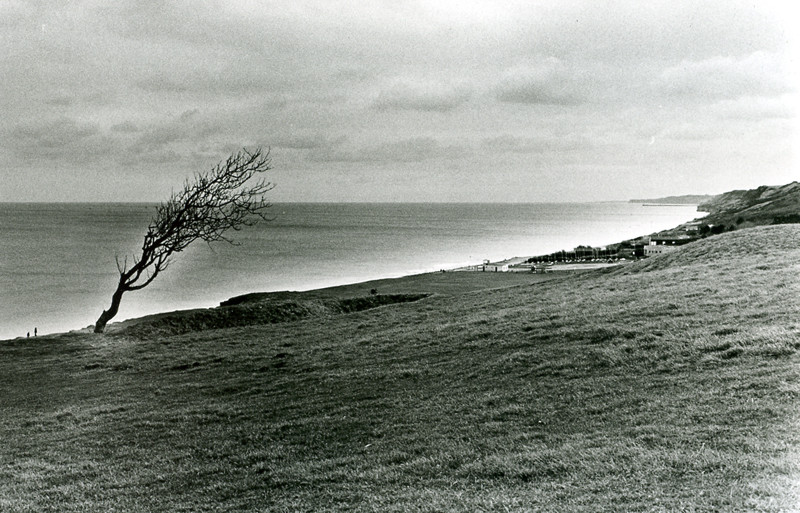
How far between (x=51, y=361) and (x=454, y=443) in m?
15.4

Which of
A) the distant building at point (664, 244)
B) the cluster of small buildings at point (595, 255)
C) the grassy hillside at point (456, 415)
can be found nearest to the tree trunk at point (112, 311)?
the grassy hillside at point (456, 415)

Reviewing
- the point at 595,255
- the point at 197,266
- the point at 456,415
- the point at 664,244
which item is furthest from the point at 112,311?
the point at 664,244

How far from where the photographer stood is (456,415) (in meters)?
10.1

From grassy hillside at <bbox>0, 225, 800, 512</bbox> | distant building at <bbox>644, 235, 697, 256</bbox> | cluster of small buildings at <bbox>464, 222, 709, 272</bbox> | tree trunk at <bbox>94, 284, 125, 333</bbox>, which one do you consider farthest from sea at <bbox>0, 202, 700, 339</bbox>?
distant building at <bbox>644, 235, 697, 256</bbox>

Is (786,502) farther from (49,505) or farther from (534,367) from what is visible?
(49,505)

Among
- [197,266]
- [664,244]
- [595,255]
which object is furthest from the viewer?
[197,266]

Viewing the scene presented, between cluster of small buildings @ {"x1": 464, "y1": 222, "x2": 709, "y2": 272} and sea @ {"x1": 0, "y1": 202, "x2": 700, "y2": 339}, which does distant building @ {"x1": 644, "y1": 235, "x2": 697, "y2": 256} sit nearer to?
cluster of small buildings @ {"x1": 464, "y1": 222, "x2": 709, "y2": 272}

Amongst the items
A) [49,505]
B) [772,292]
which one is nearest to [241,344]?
[49,505]

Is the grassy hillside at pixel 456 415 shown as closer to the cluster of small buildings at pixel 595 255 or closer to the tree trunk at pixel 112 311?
the tree trunk at pixel 112 311

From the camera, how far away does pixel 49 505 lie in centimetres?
810

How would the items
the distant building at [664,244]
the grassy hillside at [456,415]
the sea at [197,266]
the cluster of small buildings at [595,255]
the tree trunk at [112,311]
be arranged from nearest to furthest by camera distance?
the grassy hillside at [456,415]
the tree trunk at [112,311]
the sea at [197,266]
the distant building at [664,244]
the cluster of small buildings at [595,255]

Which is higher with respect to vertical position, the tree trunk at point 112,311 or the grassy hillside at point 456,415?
the tree trunk at point 112,311

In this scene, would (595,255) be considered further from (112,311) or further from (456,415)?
(456,415)

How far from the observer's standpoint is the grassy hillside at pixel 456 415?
7.03 meters
